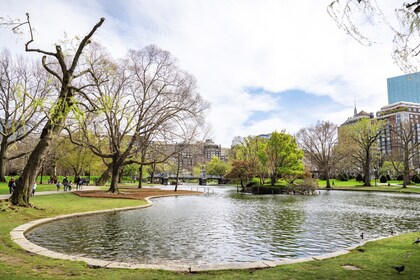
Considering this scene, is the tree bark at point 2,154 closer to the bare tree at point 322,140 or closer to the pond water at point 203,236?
the pond water at point 203,236

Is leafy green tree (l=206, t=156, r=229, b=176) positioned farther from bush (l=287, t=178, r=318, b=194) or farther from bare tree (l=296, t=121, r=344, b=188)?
bush (l=287, t=178, r=318, b=194)

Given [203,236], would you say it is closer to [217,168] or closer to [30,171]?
[30,171]

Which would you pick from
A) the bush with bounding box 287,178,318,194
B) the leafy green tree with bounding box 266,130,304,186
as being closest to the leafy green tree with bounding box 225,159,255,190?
the leafy green tree with bounding box 266,130,304,186

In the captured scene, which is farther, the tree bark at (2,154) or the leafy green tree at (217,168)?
the leafy green tree at (217,168)

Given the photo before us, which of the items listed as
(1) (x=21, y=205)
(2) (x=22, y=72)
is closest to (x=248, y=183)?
(2) (x=22, y=72)

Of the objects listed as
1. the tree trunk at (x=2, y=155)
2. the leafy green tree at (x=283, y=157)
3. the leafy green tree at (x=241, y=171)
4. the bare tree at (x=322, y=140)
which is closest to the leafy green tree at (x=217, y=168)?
the bare tree at (x=322, y=140)

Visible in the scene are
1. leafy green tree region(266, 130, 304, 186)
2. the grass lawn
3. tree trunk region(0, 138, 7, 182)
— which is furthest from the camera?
leafy green tree region(266, 130, 304, 186)

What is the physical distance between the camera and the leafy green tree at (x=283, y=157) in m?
48.2

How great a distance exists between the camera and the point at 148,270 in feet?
22.1

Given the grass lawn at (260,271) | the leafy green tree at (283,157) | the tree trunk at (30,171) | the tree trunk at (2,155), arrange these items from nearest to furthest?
the grass lawn at (260,271)
the tree trunk at (30,171)
the tree trunk at (2,155)
the leafy green tree at (283,157)

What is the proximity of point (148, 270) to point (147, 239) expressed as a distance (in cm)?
466

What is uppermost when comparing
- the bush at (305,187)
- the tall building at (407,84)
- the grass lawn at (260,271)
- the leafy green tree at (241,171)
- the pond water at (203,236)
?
the tall building at (407,84)

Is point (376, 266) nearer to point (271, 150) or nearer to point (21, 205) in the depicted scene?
point (21, 205)

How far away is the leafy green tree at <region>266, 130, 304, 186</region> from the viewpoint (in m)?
48.2
